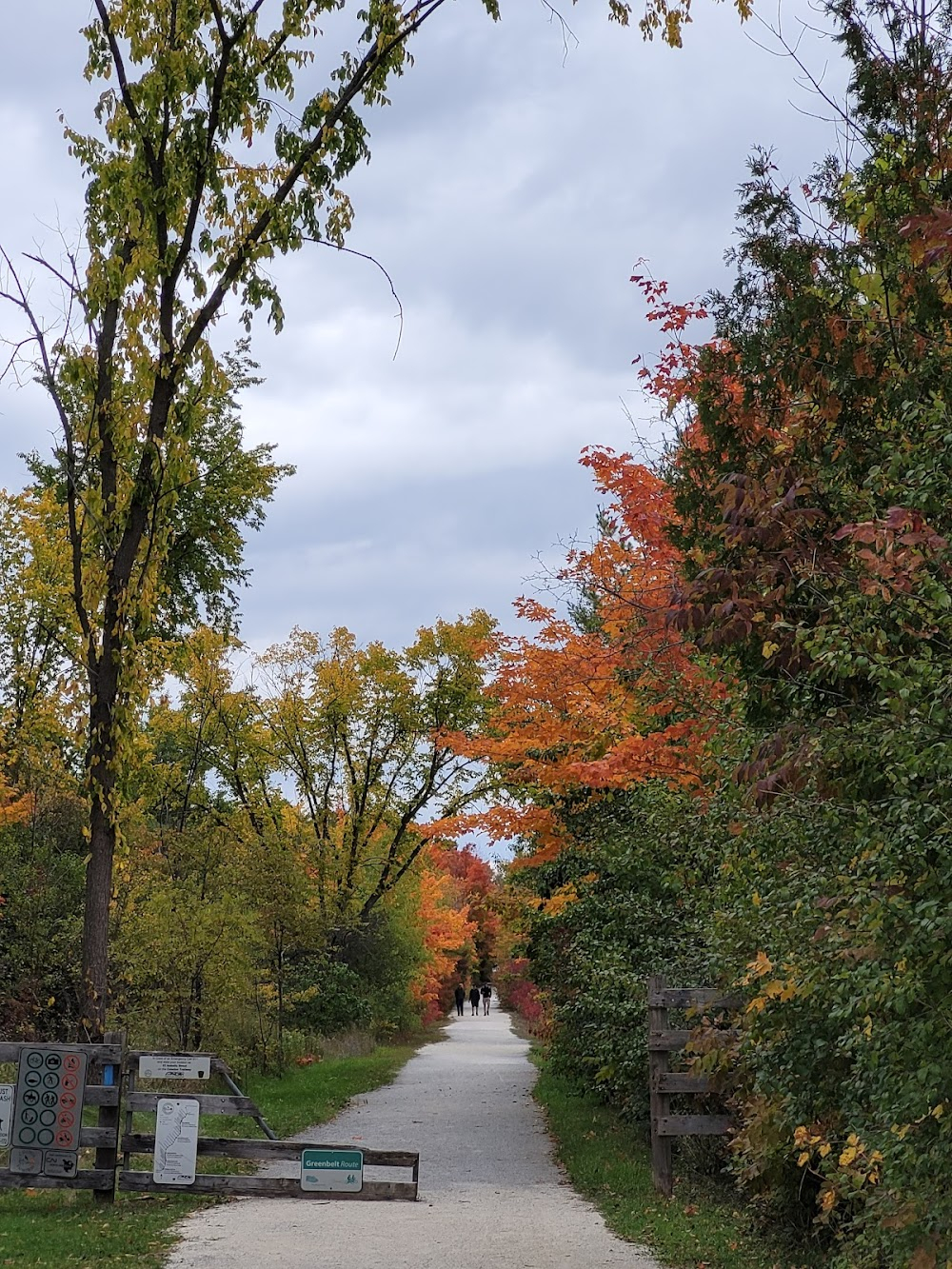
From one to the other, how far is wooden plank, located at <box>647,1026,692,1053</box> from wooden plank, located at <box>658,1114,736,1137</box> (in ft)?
1.74

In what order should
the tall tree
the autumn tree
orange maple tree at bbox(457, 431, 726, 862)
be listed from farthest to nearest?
the autumn tree, orange maple tree at bbox(457, 431, 726, 862), the tall tree

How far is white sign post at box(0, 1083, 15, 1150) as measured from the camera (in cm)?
930

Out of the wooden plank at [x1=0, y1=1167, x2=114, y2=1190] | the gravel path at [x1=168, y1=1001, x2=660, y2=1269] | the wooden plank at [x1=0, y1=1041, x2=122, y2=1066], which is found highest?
the wooden plank at [x1=0, y1=1041, x2=122, y2=1066]

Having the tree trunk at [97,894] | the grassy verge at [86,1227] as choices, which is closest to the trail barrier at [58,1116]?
the grassy verge at [86,1227]

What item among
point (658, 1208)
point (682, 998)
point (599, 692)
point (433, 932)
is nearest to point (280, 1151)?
point (658, 1208)

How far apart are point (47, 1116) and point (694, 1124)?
17.0 feet

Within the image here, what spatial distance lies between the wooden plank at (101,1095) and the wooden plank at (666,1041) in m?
4.42

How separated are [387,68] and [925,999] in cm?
659

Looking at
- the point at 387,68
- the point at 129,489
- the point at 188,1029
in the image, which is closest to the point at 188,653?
the point at 188,1029

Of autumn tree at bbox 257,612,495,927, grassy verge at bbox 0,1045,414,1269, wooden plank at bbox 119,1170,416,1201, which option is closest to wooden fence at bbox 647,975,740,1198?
wooden plank at bbox 119,1170,416,1201

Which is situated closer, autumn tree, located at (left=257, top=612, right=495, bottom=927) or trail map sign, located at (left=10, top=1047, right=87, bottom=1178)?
trail map sign, located at (left=10, top=1047, right=87, bottom=1178)

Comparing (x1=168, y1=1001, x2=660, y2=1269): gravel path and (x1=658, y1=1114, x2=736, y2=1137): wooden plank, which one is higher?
(x1=658, y1=1114, x2=736, y2=1137): wooden plank

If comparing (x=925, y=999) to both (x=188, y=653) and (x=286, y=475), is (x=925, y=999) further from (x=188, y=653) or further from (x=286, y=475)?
(x=286, y=475)

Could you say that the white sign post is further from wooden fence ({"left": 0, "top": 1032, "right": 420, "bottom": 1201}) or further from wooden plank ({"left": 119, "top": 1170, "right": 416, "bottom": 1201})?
wooden plank ({"left": 119, "top": 1170, "right": 416, "bottom": 1201})
